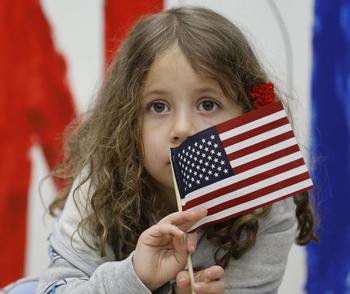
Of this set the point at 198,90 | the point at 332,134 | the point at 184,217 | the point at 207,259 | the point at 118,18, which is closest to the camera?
the point at 184,217

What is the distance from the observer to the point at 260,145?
1264 millimetres

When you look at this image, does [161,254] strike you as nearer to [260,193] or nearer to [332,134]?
[260,193]

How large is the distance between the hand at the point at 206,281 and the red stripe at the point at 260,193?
0.10 m

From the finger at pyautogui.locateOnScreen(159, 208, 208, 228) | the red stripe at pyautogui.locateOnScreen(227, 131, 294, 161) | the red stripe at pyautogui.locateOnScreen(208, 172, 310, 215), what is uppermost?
the red stripe at pyautogui.locateOnScreen(227, 131, 294, 161)

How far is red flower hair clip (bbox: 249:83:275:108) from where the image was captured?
4.31 ft

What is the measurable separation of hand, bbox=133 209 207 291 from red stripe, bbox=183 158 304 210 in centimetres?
4

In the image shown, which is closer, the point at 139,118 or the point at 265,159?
the point at 265,159

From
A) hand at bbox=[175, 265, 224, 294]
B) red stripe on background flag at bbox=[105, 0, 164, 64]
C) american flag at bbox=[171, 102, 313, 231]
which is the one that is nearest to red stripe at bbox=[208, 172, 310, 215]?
american flag at bbox=[171, 102, 313, 231]

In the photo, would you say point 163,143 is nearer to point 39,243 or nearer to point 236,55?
point 236,55

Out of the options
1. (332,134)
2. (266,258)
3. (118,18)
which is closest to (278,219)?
(266,258)

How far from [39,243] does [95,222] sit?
2.38ft

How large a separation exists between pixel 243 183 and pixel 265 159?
6cm

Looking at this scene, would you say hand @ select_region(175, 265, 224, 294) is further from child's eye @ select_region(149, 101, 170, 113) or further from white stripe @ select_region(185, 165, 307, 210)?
child's eye @ select_region(149, 101, 170, 113)

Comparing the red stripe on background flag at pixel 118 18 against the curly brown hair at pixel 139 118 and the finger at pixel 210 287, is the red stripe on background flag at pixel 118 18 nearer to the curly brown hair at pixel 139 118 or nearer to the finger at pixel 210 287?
the curly brown hair at pixel 139 118
